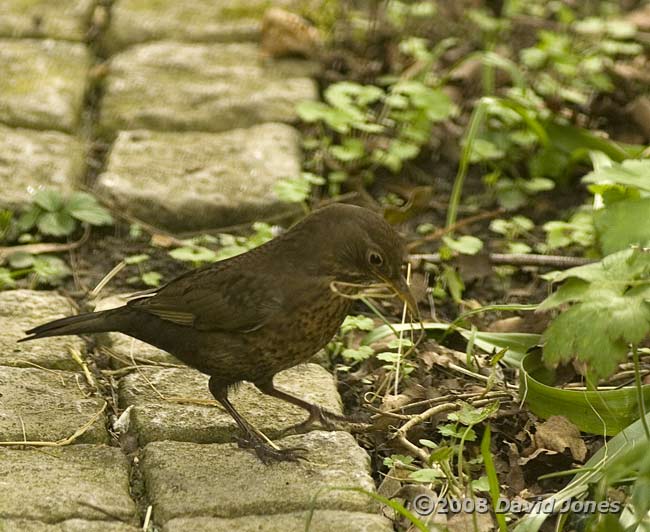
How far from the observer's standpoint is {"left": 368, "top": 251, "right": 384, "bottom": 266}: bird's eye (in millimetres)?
3794

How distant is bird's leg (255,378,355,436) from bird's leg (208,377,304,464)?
0.11 m

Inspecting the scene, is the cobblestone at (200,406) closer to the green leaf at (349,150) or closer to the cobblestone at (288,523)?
the cobblestone at (288,523)

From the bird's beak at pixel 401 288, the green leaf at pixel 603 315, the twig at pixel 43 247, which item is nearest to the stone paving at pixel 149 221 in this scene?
the twig at pixel 43 247

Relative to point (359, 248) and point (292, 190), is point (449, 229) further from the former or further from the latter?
point (359, 248)

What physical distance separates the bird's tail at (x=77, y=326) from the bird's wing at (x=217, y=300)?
109 millimetres

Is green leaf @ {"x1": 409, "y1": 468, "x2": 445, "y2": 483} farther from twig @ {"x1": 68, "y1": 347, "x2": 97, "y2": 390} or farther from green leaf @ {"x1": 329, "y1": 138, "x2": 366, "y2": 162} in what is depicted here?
green leaf @ {"x1": 329, "y1": 138, "x2": 366, "y2": 162}

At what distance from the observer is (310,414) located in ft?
12.8

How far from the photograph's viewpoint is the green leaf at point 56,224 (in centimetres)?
503

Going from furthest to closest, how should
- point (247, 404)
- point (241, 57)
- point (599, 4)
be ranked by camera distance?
point (599, 4) < point (241, 57) < point (247, 404)

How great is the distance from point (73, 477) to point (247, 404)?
0.82 metres

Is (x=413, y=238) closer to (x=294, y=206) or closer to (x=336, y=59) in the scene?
(x=294, y=206)

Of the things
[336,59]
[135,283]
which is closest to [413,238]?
[135,283]

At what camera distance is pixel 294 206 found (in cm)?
528

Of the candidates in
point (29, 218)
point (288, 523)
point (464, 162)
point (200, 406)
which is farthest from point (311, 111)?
point (288, 523)
